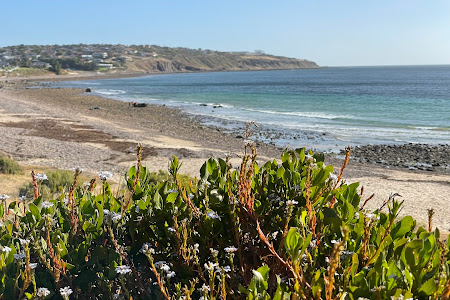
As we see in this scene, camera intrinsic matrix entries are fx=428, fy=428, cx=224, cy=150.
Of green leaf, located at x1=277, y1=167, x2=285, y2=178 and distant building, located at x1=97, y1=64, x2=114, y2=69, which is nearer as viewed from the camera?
green leaf, located at x1=277, y1=167, x2=285, y2=178

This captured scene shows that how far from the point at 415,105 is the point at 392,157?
79.5 ft

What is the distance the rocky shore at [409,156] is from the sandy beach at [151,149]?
67 cm

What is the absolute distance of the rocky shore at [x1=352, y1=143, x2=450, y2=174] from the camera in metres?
17.2

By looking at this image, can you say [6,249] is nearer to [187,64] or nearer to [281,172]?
[281,172]

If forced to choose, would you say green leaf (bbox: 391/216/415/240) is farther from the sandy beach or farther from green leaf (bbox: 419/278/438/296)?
the sandy beach

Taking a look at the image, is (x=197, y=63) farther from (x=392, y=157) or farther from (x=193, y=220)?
(x=193, y=220)

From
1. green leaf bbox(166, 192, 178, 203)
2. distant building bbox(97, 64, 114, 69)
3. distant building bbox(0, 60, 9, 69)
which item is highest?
distant building bbox(97, 64, 114, 69)

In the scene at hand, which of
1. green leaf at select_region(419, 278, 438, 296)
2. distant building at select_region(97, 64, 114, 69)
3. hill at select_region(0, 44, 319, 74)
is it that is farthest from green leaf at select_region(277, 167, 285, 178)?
distant building at select_region(97, 64, 114, 69)

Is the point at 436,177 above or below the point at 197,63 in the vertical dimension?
below

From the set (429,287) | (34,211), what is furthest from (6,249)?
(429,287)

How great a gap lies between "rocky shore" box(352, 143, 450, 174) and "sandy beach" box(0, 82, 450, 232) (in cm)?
67

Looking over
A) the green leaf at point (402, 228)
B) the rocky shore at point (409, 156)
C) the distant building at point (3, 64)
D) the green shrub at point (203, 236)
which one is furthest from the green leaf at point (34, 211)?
the distant building at point (3, 64)

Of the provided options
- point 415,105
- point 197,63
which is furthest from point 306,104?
point 197,63

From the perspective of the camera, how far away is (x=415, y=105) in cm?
3984
